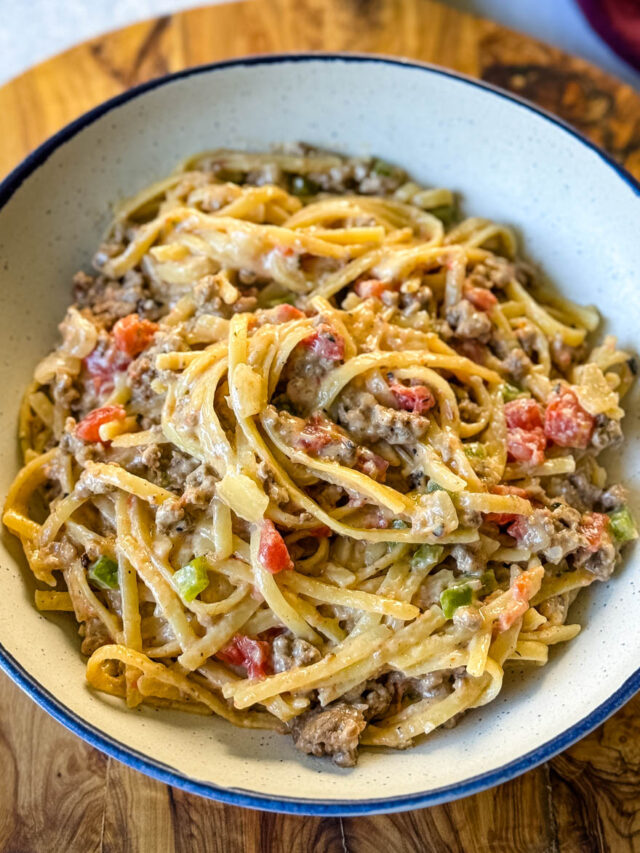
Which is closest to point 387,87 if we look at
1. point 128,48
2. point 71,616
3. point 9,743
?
point 128,48

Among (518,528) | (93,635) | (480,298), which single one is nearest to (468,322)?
(480,298)

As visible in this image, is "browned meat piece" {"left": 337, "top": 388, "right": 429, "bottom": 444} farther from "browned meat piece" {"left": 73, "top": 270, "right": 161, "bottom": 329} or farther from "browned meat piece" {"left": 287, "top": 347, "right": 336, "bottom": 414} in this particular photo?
"browned meat piece" {"left": 73, "top": 270, "right": 161, "bottom": 329}

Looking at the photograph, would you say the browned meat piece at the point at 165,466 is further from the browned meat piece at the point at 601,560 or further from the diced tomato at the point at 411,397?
the browned meat piece at the point at 601,560

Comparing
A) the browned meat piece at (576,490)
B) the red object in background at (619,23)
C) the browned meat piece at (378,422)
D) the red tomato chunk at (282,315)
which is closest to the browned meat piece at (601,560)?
the browned meat piece at (576,490)

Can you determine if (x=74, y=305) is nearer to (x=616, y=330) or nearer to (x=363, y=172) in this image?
(x=363, y=172)

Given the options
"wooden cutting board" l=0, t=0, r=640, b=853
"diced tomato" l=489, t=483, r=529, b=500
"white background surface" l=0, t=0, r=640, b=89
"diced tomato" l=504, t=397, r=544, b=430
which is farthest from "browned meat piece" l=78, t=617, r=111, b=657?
"white background surface" l=0, t=0, r=640, b=89
